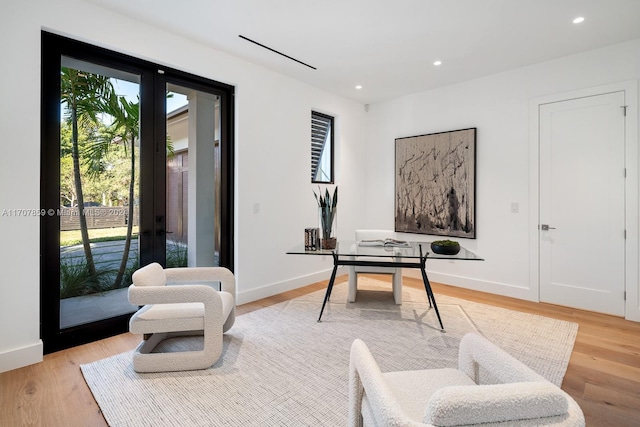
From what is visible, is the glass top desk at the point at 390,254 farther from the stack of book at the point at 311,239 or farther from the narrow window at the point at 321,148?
the narrow window at the point at 321,148

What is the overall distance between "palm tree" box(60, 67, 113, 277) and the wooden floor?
0.75 meters

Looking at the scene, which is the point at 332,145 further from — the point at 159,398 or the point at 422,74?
the point at 159,398

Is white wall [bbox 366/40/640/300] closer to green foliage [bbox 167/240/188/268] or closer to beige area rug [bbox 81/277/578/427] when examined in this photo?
beige area rug [bbox 81/277/578/427]

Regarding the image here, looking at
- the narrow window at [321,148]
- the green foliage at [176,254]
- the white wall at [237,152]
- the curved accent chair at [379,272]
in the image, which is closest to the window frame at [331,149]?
the narrow window at [321,148]

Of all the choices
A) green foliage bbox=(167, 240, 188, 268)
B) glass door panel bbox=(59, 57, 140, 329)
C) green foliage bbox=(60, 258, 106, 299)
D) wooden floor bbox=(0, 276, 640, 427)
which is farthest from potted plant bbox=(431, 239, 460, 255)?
green foliage bbox=(60, 258, 106, 299)

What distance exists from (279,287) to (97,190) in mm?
2260

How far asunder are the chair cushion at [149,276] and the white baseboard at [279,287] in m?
1.25

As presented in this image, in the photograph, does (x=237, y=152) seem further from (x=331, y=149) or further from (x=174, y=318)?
(x=174, y=318)

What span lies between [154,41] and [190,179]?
133 cm

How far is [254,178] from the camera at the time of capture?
3822mm

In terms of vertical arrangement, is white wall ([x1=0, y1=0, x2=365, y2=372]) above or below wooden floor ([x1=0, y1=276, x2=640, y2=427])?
above

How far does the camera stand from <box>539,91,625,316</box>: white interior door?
3316 millimetres

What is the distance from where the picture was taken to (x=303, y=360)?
237 cm

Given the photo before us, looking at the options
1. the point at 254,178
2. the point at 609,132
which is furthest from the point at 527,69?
the point at 254,178
